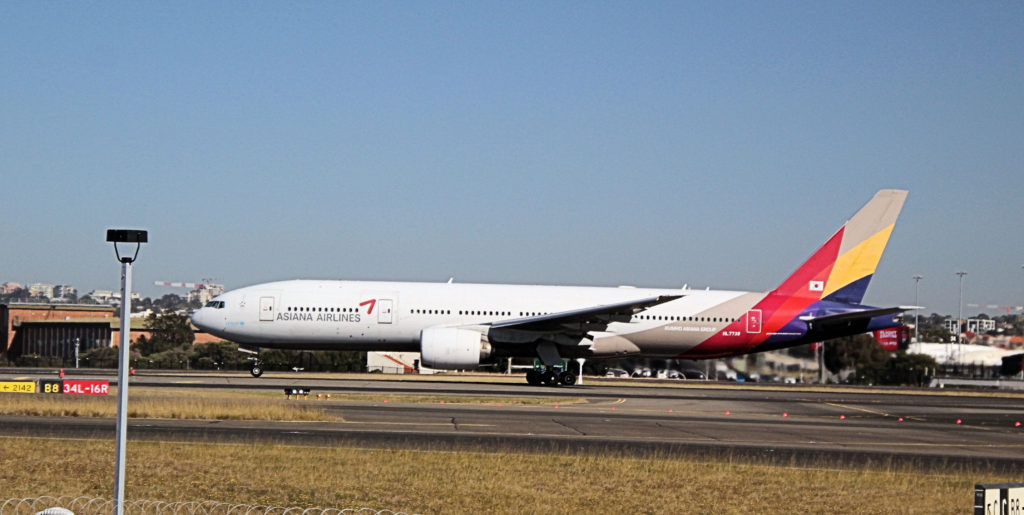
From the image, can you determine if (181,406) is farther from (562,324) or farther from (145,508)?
(562,324)

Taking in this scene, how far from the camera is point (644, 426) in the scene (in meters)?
25.2

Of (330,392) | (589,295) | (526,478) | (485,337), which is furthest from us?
(589,295)

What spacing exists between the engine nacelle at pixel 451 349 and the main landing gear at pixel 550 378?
3.18m

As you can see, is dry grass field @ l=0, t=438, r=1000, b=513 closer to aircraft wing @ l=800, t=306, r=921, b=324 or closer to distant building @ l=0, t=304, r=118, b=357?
aircraft wing @ l=800, t=306, r=921, b=324

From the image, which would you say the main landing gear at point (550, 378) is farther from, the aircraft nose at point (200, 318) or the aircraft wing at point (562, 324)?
the aircraft nose at point (200, 318)

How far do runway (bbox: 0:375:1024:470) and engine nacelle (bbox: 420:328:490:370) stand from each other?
1043 mm

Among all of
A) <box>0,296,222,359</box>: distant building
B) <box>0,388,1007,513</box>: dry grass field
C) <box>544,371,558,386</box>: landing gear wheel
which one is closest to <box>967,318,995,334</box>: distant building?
<box>544,371,558,386</box>: landing gear wheel

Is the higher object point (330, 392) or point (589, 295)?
point (589, 295)

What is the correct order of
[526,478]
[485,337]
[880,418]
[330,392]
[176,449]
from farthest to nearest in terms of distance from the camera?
[485,337]
[330,392]
[880,418]
[176,449]
[526,478]

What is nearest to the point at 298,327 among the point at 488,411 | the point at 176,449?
the point at 488,411

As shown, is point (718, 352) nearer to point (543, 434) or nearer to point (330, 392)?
point (330, 392)

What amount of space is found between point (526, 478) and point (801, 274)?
3085 cm

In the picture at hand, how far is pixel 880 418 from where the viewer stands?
A: 30953 mm

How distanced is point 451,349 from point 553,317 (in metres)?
4.09
